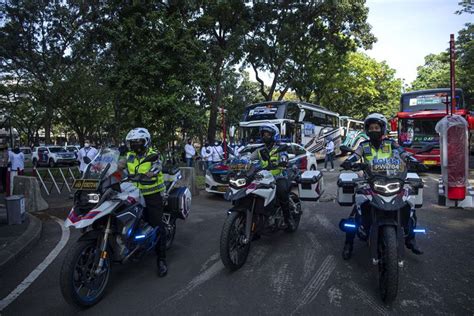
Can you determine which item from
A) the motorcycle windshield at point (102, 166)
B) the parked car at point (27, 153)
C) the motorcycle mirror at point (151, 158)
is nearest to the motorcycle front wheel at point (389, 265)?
the motorcycle mirror at point (151, 158)

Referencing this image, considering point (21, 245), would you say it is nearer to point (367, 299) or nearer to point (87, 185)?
point (87, 185)

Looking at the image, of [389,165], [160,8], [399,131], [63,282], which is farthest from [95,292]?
[399,131]

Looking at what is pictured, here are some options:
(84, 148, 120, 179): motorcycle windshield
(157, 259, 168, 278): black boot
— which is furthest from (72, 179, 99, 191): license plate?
(157, 259, 168, 278): black boot

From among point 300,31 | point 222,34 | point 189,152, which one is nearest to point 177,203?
point 189,152

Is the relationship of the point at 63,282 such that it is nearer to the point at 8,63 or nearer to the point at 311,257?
the point at 311,257

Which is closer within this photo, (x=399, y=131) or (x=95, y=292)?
(x=95, y=292)

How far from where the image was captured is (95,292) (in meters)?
3.73

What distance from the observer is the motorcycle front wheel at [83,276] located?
3.38 m

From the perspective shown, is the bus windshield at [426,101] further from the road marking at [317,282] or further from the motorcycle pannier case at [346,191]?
the road marking at [317,282]

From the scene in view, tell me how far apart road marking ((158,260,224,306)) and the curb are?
8.43 feet

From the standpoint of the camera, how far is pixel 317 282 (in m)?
4.07

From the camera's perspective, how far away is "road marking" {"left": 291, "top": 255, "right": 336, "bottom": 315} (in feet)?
11.9

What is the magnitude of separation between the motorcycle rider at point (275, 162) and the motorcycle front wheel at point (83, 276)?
2.43 m

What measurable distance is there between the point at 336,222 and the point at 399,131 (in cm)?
1078
